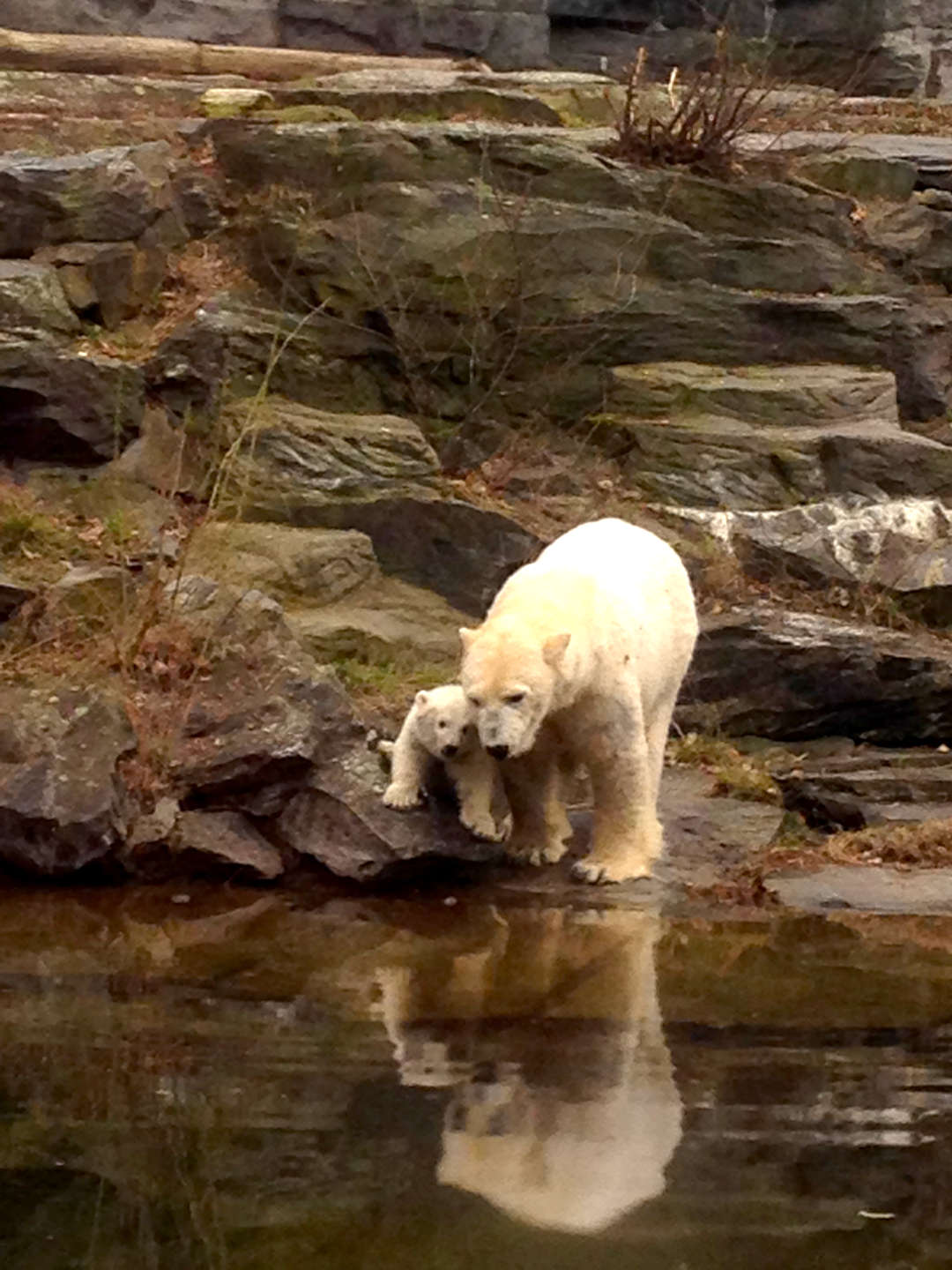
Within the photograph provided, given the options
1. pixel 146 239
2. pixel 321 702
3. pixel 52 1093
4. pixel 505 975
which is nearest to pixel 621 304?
pixel 146 239

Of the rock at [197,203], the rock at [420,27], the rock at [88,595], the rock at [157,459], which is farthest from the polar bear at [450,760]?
the rock at [420,27]

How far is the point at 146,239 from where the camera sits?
11.8 m

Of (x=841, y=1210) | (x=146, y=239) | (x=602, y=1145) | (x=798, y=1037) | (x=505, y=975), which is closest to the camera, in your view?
(x=841, y=1210)

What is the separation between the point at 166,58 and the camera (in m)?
15.2

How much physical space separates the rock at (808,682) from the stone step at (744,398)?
2.39 m

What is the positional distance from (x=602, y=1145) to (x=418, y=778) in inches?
120

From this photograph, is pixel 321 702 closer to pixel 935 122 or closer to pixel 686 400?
pixel 686 400

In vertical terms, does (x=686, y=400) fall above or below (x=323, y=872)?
above

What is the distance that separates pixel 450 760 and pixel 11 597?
256 cm

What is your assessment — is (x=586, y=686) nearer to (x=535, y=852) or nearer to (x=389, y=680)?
(x=535, y=852)

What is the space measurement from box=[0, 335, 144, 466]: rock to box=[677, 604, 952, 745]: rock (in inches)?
133

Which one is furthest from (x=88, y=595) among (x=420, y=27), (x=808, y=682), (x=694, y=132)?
(x=420, y=27)

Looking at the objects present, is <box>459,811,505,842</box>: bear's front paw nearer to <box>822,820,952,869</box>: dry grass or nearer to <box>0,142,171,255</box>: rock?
<box>822,820,952,869</box>: dry grass

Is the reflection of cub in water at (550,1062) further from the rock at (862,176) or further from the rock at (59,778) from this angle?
the rock at (862,176)
